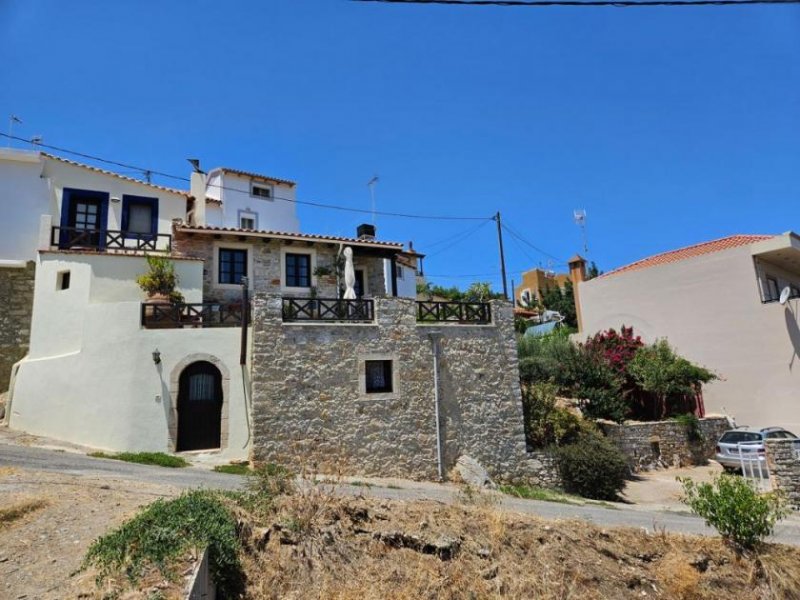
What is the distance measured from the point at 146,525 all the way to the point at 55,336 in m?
12.5

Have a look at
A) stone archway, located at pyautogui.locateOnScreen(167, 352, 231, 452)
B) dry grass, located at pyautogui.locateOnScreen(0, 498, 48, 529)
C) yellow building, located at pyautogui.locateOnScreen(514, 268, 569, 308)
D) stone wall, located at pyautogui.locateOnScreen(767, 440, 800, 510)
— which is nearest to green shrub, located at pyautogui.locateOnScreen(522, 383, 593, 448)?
stone wall, located at pyautogui.locateOnScreen(767, 440, 800, 510)

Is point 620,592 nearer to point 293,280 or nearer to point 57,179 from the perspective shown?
point 293,280

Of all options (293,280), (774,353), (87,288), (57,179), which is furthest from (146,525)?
(774,353)

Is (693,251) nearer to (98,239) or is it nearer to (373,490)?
(373,490)

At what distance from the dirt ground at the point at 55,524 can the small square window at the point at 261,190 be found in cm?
1982

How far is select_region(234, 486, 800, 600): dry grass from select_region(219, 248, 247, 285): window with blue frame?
11757 mm

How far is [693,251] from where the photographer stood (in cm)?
2680

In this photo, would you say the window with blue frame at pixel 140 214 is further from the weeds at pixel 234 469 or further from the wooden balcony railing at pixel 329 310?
the weeds at pixel 234 469

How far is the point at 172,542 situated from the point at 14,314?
624 inches

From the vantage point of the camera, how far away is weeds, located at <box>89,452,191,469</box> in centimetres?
1258

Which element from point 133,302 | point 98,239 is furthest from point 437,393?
point 98,239

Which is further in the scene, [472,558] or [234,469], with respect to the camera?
[234,469]

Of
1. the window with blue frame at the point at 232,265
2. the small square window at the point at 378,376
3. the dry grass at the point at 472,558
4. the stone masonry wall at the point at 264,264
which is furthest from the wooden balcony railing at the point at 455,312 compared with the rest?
the dry grass at the point at 472,558

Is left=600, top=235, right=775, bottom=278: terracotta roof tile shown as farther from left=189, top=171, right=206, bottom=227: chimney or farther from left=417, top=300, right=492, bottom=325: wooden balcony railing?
left=189, top=171, right=206, bottom=227: chimney
